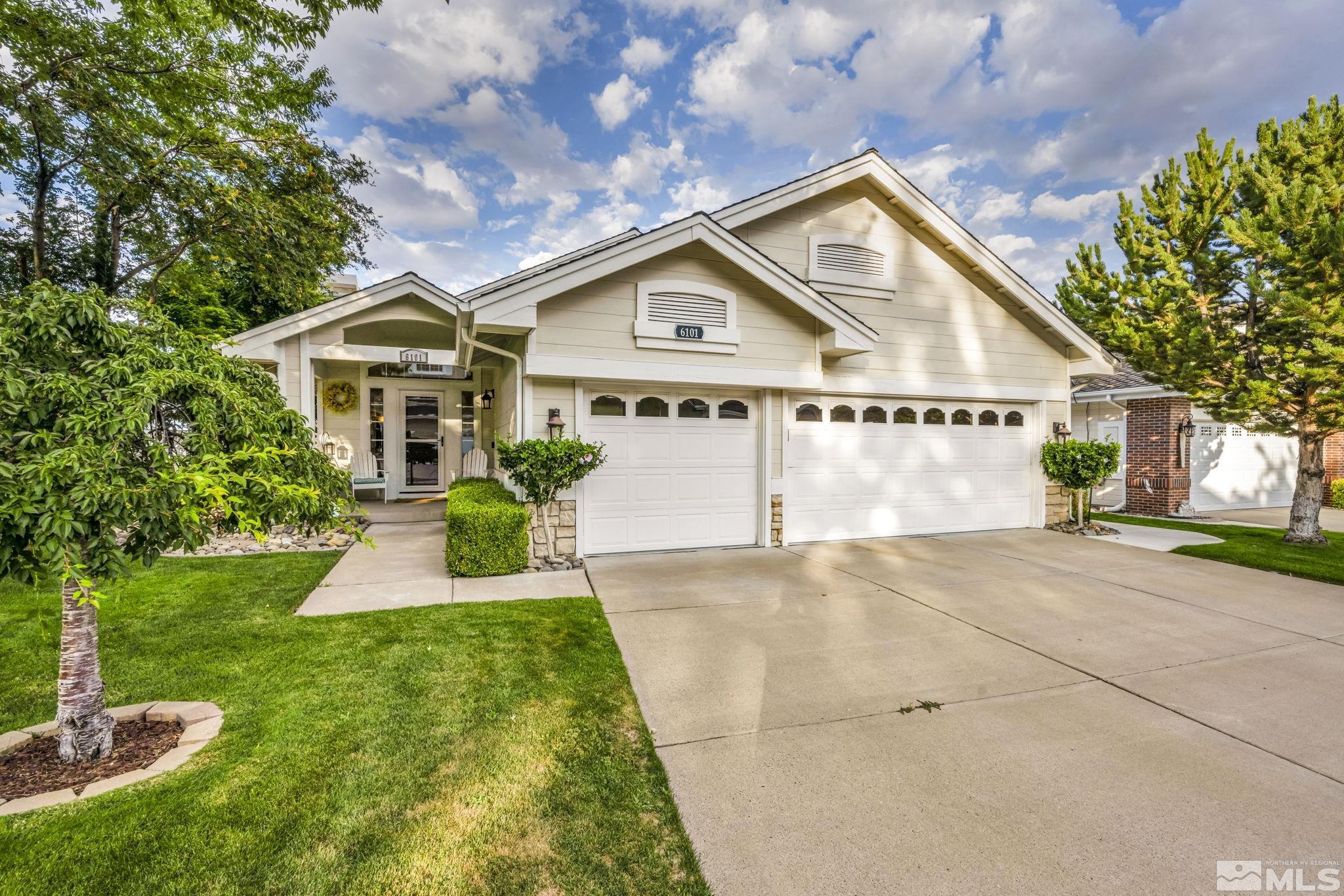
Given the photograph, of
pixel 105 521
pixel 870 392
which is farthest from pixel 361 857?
pixel 870 392

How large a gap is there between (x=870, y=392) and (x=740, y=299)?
8.52 ft

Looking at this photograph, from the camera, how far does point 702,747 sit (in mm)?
2961

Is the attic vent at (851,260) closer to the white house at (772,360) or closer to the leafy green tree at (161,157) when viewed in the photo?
the white house at (772,360)

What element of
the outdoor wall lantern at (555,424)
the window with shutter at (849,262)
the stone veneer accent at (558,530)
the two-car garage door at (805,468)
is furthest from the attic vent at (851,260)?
the stone veneer accent at (558,530)

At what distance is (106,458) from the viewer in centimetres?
222

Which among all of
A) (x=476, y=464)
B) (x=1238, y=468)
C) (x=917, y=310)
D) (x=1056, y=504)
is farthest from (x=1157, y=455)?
(x=476, y=464)

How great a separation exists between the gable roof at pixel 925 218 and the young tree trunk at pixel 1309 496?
307 cm

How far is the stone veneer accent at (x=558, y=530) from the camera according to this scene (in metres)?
6.89

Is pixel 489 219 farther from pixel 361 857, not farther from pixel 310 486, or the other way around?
pixel 361 857

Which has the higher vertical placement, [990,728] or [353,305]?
[353,305]

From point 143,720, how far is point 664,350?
574 cm

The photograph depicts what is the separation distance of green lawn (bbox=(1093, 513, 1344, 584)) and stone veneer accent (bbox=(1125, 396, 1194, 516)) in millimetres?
1531
